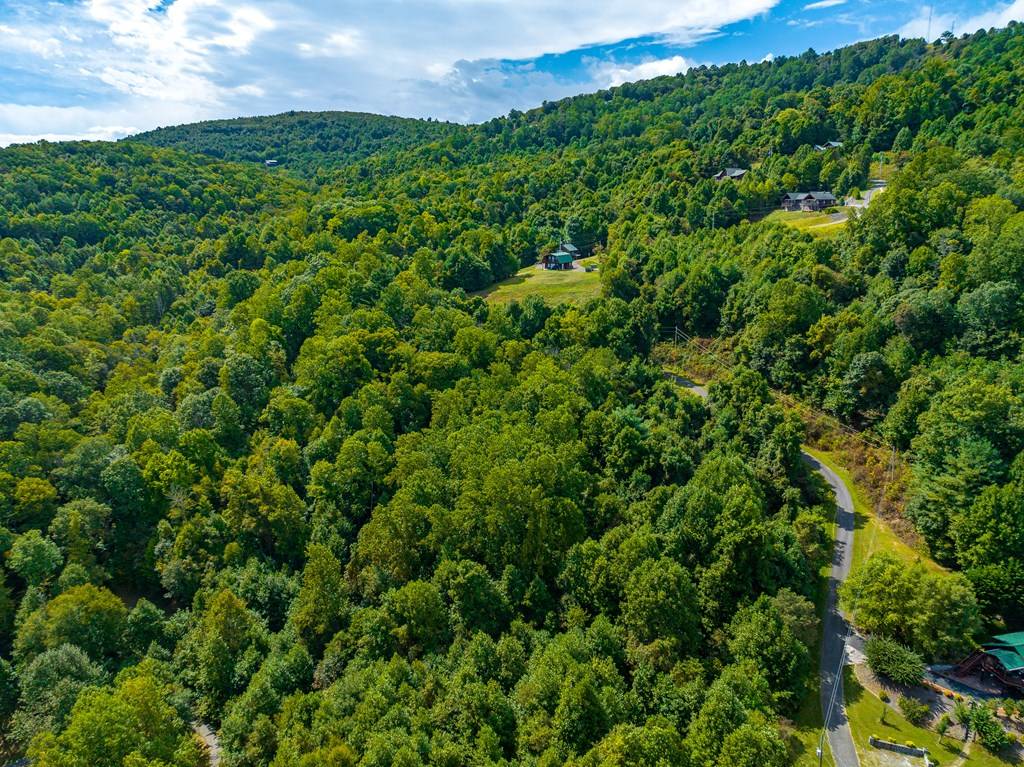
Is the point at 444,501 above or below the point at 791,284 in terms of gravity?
below

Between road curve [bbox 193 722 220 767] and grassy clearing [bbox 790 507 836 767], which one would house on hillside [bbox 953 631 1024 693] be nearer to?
grassy clearing [bbox 790 507 836 767]

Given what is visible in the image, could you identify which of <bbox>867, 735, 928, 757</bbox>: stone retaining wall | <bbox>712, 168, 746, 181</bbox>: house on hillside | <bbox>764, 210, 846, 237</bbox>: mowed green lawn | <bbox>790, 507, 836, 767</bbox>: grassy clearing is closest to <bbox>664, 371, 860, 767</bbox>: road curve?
<bbox>790, 507, 836, 767</bbox>: grassy clearing

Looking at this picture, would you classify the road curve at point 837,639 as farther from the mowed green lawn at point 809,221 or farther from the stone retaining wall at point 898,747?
the mowed green lawn at point 809,221

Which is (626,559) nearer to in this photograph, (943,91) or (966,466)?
(966,466)

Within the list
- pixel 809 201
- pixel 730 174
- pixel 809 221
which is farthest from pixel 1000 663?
pixel 730 174

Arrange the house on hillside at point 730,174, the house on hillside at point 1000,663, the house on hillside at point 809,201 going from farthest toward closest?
the house on hillside at point 730,174 → the house on hillside at point 809,201 → the house on hillside at point 1000,663

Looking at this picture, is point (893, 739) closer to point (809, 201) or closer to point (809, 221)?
point (809, 221)

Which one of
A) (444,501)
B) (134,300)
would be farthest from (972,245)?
(134,300)

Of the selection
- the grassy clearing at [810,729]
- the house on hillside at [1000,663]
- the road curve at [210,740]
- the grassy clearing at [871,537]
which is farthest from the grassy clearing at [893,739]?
the road curve at [210,740]

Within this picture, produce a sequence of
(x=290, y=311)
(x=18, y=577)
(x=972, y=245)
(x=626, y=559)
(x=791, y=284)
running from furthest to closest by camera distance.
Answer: (x=290, y=311)
(x=791, y=284)
(x=972, y=245)
(x=18, y=577)
(x=626, y=559)
